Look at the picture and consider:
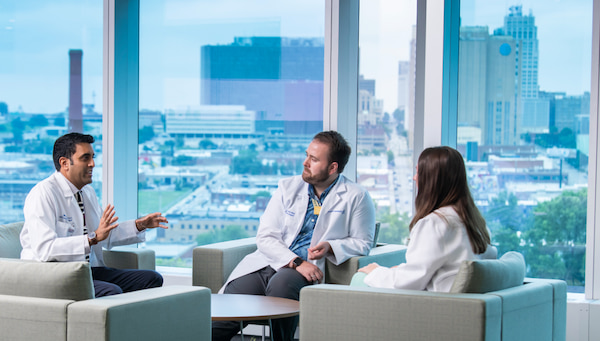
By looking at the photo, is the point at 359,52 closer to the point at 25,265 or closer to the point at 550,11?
the point at 550,11

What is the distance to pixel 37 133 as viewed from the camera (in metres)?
5.84

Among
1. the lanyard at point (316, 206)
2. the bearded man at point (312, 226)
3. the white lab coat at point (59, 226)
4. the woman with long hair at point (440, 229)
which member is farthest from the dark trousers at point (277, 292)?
the woman with long hair at point (440, 229)

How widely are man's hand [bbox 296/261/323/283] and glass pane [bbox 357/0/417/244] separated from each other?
1.35 m

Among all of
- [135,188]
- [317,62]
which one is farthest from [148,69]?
[317,62]

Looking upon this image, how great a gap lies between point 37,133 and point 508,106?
3.88 metres

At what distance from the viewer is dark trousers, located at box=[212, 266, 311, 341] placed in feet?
12.1

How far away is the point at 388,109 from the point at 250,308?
2279 millimetres

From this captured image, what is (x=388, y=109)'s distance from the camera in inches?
197

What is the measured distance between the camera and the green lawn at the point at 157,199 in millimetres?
5660

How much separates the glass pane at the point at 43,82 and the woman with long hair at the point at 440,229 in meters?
3.64

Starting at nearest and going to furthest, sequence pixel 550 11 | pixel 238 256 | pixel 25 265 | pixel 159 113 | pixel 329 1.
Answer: pixel 25 265 → pixel 238 256 → pixel 550 11 → pixel 329 1 → pixel 159 113

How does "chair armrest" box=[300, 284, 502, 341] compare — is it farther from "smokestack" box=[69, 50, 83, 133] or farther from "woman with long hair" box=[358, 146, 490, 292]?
"smokestack" box=[69, 50, 83, 133]

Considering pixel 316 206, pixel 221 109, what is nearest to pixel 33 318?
pixel 316 206

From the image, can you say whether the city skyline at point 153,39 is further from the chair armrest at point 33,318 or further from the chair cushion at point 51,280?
the chair armrest at point 33,318
